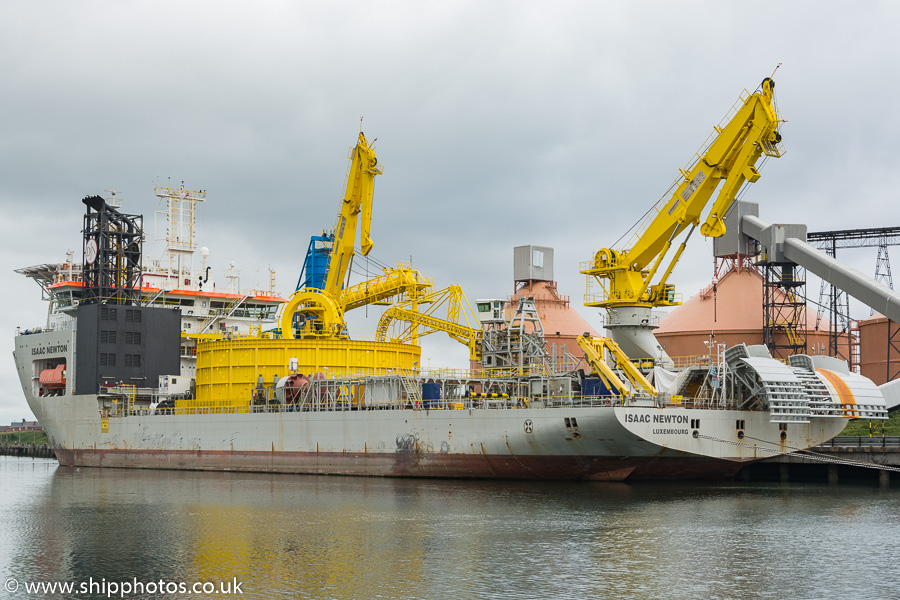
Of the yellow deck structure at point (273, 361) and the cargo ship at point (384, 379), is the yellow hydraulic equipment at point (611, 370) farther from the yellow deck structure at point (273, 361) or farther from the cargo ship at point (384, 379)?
the yellow deck structure at point (273, 361)

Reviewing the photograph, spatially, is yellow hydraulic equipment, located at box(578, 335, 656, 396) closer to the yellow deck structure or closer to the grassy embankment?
the yellow deck structure

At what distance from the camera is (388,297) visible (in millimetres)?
54562

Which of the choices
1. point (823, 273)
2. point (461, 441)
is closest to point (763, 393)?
point (461, 441)

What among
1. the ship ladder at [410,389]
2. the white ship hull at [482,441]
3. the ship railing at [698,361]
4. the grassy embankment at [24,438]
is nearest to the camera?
the white ship hull at [482,441]

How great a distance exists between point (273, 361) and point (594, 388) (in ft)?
64.5

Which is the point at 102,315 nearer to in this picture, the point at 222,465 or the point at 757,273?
the point at 222,465

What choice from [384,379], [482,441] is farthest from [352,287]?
[482,441]

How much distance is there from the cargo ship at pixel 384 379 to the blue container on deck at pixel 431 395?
69 millimetres

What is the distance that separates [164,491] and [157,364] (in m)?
19.0

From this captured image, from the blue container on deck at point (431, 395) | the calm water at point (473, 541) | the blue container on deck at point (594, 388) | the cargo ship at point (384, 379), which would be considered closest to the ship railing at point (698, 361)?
the cargo ship at point (384, 379)

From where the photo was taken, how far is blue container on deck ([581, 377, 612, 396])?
38.8 meters

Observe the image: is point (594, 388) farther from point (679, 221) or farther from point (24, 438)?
point (24, 438)

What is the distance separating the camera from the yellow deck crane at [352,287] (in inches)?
2076

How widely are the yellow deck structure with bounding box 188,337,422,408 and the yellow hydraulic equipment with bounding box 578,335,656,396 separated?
48.1 feet
